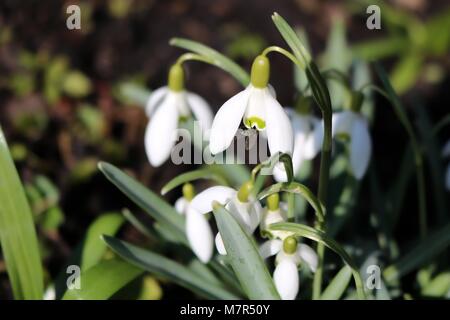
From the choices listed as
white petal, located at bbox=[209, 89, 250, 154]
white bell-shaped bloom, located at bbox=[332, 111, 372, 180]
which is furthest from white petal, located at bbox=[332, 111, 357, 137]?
white petal, located at bbox=[209, 89, 250, 154]

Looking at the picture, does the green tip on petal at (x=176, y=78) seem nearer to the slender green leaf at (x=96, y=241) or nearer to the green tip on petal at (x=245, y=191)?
the green tip on petal at (x=245, y=191)

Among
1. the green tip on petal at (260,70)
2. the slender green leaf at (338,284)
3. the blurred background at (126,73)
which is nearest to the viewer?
the green tip on petal at (260,70)

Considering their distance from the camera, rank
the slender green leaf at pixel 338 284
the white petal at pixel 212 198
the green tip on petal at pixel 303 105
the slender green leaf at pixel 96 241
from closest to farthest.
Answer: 1. the white petal at pixel 212 198
2. the slender green leaf at pixel 338 284
3. the green tip on petal at pixel 303 105
4. the slender green leaf at pixel 96 241

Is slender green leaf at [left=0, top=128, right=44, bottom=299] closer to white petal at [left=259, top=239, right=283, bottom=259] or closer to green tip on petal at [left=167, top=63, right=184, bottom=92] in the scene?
green tip on petal at [left=167, top=63, right=184, bottom=92]

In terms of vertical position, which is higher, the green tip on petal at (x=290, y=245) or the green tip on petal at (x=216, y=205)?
the green tip on petal at (x=216, y=205)

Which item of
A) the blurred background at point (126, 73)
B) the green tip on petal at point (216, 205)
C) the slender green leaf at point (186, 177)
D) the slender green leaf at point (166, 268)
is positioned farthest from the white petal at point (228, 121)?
the blurred background at point (126, 73)
